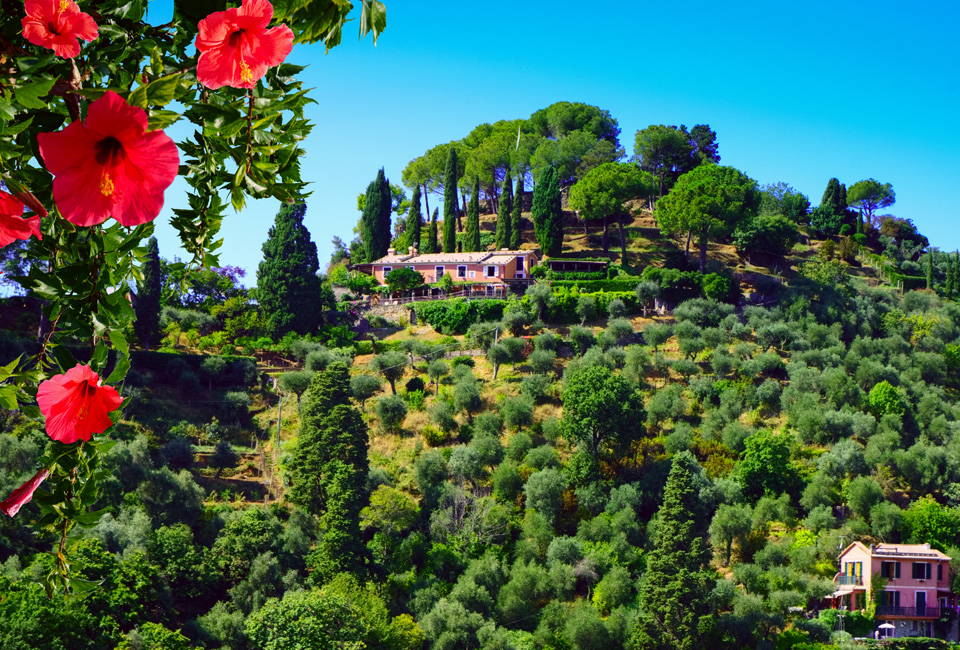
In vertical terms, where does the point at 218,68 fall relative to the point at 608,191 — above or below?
below

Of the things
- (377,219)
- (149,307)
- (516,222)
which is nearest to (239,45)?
(149,307)

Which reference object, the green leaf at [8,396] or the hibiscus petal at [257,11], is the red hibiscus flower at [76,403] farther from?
the hibiscus petal at [257,11]

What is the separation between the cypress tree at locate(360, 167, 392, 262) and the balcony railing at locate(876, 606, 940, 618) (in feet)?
136

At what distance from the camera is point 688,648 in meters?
32.5

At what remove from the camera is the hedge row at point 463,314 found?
52688 mm

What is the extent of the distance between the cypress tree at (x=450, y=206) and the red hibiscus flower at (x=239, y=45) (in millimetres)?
65531

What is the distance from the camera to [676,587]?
33.0m

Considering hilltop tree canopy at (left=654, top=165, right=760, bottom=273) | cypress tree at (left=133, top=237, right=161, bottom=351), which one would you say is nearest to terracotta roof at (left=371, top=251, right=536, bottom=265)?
hilltop tree canopy at (left=654, top=165, right=760, bottom=273)

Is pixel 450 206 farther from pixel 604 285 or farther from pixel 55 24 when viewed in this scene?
pixel 55 24

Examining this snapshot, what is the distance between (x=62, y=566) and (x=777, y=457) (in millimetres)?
39922

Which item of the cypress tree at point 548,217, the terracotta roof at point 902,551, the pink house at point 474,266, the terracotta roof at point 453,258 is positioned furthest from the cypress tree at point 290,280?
the terracotta roof at point 902,551

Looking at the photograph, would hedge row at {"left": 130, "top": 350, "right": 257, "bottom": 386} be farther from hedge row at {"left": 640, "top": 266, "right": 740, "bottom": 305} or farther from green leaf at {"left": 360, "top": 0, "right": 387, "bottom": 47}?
green leaf at {"left": 360, "top": 0, "right": 387, "bottom": 47}

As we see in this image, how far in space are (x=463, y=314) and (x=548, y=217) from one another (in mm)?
13629

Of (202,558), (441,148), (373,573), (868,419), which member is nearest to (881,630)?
(868,419)
